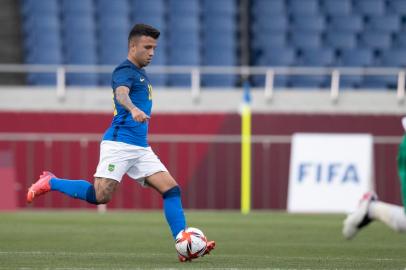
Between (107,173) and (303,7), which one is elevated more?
(303,7)

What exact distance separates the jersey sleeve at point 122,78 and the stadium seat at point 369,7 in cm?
1493

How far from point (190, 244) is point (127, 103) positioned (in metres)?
1.28

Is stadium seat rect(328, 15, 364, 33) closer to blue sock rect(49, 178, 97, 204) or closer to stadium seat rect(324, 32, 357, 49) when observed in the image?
stadium seat rect(324, 32, 357, 49)

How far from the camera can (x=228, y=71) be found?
21.8 meters

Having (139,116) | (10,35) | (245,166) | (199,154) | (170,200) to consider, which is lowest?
(245,166)

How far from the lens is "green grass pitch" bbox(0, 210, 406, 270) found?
356 inches

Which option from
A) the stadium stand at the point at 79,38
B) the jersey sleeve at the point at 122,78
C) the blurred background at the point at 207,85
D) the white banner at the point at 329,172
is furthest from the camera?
the stadium stand at the point at 79,38

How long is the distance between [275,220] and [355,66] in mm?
7375

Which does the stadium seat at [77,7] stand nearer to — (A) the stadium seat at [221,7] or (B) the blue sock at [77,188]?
(A) the stadium seat at [221,7]

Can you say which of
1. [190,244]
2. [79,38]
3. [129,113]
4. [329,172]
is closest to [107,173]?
[129,113]

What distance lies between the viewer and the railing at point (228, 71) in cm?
2117

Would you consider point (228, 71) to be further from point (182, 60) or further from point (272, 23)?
point (272, 23)

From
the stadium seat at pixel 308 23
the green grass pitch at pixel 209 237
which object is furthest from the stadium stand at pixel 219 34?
the green grass pitch at pixel 209 237

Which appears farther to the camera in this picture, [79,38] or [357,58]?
[357,58]
